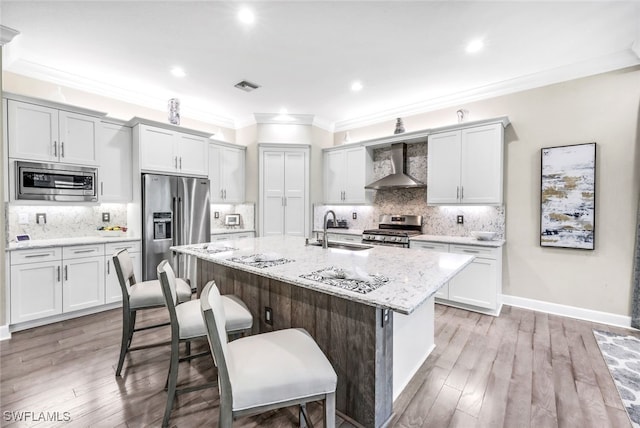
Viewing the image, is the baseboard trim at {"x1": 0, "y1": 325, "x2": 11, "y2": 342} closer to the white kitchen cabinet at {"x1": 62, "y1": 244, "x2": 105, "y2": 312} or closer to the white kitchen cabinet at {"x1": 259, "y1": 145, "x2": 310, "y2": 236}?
the white kitchen cabinet at {"x1": 62, "y1": 244, "x2": 105, "y2": 312}

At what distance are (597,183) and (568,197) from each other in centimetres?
30

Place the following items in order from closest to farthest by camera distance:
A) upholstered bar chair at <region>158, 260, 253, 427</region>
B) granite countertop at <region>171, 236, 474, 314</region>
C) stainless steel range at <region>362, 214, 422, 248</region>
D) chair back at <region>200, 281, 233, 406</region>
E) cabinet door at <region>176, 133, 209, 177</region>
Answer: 1. chair back at <region>200, 281, 233, 406</region>
2. granite countertop at <region>171, 236, 474, 314</region>
3. upholstered bar chair at <region>158, 260, 253, 427</region>
4. stainless steel range at <region>362, 214, 422, 248</region>
5. cabinet door at <region>176, 133, 209, 177</region>

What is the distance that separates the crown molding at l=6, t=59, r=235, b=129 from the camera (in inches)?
129

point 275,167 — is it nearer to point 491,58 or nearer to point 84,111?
point 84,111

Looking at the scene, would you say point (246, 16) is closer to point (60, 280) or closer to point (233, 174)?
point (233, 174)

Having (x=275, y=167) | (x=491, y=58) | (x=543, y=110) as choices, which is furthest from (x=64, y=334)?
(x=543, y=110)

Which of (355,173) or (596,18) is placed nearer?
(596,18)

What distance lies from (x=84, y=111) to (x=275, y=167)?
275cm

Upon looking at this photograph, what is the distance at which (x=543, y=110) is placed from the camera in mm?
3508

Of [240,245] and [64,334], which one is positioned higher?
[240,245]

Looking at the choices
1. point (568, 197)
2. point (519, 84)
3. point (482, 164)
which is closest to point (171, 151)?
point (482, 164)

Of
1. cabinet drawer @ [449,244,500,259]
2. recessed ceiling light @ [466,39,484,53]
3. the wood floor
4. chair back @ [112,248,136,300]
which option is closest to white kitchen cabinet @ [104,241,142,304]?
the wood floor

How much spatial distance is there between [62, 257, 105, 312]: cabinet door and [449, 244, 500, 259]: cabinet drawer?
4.50 meters

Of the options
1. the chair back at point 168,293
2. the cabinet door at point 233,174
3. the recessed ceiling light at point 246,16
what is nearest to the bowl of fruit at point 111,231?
the cabinet door at point 233,174
